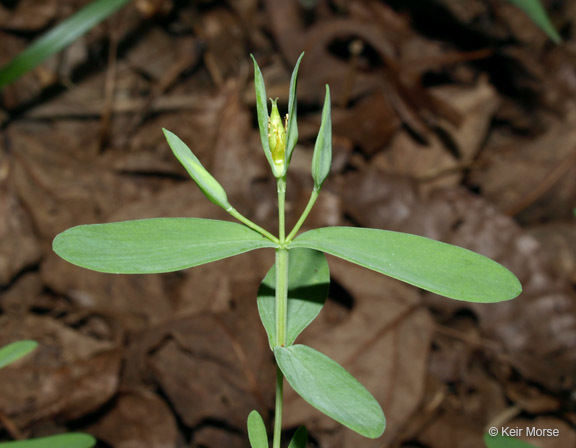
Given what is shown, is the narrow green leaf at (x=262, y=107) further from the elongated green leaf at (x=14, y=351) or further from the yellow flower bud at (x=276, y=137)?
the elongated green leaf at (x=14, y=351)

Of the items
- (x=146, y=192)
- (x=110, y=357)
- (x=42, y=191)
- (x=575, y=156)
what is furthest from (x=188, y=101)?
(x=575, y=156)

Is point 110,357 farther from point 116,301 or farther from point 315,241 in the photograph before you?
point 315,241

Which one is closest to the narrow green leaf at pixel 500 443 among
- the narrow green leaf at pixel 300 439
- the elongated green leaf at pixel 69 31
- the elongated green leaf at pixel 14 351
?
the narrow green leaf at pixel 300 439

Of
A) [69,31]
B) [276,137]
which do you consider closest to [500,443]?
[276,137]

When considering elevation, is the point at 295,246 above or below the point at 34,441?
above

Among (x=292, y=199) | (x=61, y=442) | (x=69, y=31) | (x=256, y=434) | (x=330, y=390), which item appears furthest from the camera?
(x=292, y=199)

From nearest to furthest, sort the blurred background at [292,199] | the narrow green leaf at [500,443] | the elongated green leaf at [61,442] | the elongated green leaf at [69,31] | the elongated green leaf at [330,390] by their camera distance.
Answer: the elongated green leaf at [330,390], the narrow green leaf at [500,443], the elongated green leaf at [61,442], the blurred background at [292,199], the elongated green leaf at [69,31]

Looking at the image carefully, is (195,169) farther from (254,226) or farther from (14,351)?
(14,351)
